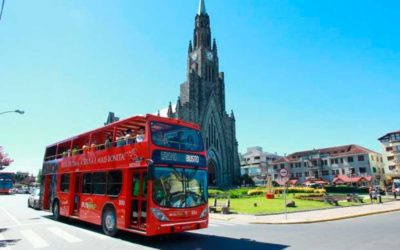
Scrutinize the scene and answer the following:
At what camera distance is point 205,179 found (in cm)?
1111

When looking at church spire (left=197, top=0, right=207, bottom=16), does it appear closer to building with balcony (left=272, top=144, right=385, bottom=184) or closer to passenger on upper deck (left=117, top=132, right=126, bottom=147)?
building with balcony (left=272, top=144, right=385, bottom=184)

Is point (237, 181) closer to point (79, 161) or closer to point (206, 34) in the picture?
point (206, 34)

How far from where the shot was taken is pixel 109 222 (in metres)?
11.4

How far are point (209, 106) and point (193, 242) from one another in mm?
59105

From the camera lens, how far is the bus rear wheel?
433 inches

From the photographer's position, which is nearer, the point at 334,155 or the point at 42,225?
the point at 42,225

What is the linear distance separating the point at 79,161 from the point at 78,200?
6.10 ft

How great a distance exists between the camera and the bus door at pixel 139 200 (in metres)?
9.89

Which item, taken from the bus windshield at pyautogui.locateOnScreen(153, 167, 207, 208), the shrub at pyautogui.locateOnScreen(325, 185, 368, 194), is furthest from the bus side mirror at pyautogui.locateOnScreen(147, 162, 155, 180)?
the shrub at pyautogui.locateOnScreen(325, 185, 368, 194)

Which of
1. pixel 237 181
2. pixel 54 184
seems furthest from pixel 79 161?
pixel 237 181

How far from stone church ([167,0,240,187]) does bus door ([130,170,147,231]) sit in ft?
168

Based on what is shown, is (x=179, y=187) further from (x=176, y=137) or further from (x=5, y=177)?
(x=5, y=177)

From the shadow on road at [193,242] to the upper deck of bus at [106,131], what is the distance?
392cm

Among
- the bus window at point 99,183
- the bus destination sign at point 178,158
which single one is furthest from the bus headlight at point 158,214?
the bus window at point 99,183
